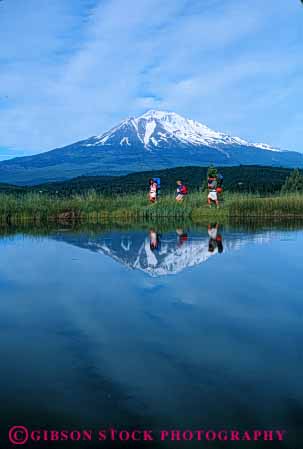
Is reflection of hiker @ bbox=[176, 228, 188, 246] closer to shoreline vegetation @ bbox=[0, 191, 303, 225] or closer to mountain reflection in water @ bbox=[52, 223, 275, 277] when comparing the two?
mountain reflection in water @ bbox=[52, 223, 275, 277]

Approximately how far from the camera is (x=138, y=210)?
70.8 ft

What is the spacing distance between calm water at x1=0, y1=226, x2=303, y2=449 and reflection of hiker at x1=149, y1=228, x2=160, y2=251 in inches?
83.4

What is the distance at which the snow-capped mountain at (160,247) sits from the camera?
8992mm

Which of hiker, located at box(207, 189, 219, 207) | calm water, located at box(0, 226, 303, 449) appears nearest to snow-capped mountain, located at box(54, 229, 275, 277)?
calm water, located at box(0, 226, 303, 449)

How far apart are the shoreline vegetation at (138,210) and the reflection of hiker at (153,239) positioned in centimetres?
486

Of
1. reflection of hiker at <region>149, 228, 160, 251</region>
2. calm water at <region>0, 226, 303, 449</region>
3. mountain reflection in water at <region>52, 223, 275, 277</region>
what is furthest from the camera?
reflection of hiker at <region>149, 228, 160, 251</region>

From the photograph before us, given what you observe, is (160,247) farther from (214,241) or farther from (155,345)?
(155,345)

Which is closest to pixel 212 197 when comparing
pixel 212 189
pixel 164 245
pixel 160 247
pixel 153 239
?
pixel 212 189

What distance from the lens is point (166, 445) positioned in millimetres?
3059

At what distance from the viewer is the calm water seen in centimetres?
341

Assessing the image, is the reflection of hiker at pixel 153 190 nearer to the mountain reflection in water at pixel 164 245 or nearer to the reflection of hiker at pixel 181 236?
the mountain reflection in water at pixel 164 245

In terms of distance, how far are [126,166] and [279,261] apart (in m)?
158

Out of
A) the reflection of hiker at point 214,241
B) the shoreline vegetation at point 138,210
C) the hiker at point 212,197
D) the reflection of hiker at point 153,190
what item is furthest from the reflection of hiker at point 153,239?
the reflection of hiker at point 153,190

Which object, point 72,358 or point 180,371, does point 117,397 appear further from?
point 72,358
